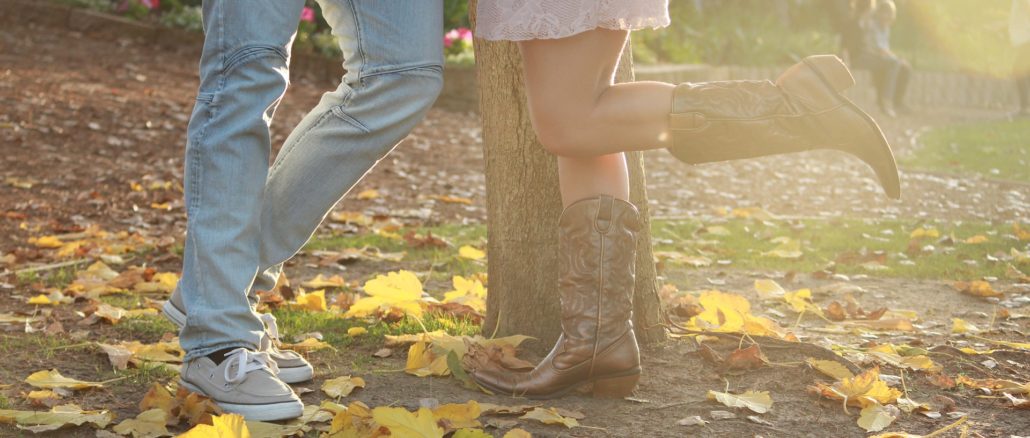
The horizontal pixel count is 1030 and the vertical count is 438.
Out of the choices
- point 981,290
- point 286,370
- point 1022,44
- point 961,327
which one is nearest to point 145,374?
point 286,370

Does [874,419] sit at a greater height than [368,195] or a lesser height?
greater

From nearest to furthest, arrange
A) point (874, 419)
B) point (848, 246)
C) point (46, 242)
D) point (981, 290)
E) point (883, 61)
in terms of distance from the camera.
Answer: point (874, 419)
point (981, 290)
point (46, 242)
point (848, 246)
point (883, 61)

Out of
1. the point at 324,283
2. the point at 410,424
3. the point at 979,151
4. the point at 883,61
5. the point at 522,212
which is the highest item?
the point at 522,212

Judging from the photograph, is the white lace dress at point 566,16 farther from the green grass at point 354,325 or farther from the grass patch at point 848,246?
the grass patch at point 848,246

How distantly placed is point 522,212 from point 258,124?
2.55ft

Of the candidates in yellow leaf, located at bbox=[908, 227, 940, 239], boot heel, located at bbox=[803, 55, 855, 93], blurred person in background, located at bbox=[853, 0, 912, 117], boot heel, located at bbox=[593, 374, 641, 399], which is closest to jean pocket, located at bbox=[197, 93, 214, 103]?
boot heel, located at bbox=[593, 374, 641, 399]

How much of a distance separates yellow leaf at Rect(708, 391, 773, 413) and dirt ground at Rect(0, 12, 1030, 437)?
0.08ft

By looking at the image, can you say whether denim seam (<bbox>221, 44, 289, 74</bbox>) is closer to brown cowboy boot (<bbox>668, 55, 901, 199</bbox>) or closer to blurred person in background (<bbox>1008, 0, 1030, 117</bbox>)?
brown cowboy boot (<bbox>668, 55, 901, 199</bbox>)

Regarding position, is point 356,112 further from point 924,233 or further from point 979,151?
point 979,151

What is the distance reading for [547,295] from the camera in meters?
2.84

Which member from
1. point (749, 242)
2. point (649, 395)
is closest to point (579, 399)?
point (649, 395)

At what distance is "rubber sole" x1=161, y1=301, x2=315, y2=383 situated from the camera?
2.56 metres

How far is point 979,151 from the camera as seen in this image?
1024cm

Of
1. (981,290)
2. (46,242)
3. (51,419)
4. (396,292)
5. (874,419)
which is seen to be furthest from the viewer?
(46,242)
